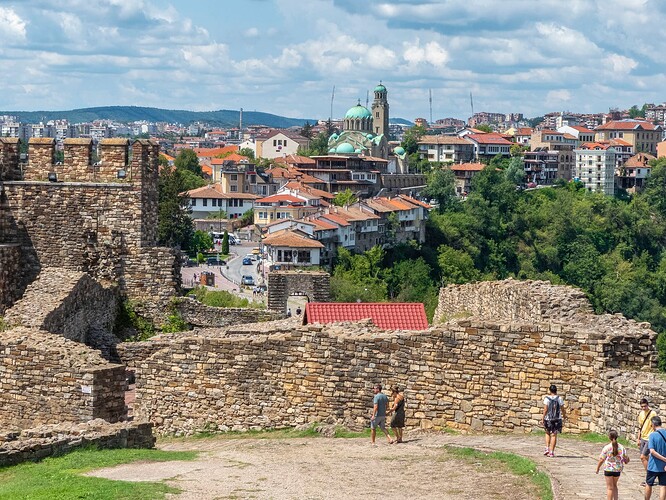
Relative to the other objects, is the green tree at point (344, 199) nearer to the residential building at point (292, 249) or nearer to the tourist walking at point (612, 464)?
the residential building at point (292, 249)

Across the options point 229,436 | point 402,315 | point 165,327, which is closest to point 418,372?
point 229,436

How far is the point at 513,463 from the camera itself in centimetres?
1270

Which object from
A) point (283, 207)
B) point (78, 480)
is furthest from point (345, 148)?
point (78, 480)

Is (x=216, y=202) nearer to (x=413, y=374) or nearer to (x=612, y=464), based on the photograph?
(x=413, y=374)

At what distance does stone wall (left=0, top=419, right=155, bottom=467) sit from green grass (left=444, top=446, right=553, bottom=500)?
333 centimetres

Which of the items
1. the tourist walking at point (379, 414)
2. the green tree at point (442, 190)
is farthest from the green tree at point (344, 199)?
the tourist walking at point (379, 414)

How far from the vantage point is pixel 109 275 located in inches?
860

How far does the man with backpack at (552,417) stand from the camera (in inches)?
532

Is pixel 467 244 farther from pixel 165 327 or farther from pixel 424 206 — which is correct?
pixel 165 327

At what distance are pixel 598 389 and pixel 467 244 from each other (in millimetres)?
122393

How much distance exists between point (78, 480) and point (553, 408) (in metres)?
4.99

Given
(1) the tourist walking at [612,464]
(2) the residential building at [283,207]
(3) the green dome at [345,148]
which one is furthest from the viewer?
(3) the green dome at [345,148]

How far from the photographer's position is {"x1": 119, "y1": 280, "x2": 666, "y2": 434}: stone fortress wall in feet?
48.5

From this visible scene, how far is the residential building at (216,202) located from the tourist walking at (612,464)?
412ft
